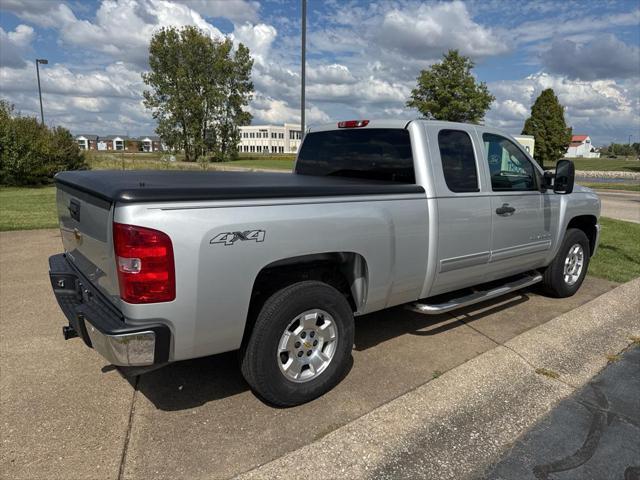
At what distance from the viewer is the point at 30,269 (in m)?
6.33

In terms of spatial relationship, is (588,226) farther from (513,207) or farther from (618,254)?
(618,254)

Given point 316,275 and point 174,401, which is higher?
point 316,275

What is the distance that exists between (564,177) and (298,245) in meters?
3.15

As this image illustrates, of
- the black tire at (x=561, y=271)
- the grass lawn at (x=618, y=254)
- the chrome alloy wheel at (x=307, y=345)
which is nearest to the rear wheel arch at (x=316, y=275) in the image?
the chrome alloy wheel at (x=307, y=345)

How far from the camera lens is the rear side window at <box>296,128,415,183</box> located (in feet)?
13.0

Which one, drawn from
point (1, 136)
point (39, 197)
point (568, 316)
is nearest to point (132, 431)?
point (568, 316)

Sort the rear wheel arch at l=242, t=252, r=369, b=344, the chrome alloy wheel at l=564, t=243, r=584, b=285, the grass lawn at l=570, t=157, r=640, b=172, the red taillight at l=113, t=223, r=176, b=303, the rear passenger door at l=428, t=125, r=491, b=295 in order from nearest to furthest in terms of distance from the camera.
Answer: the red taillight at l=113, t=223, r=176, b=303 < the rear wheel arch at l=242, t=252, r=369, b=344 < the rear passenger door at l=428, t=125, r=491, b=295 < the chrome alloy wheel at l=564, t=243, r=584, b=285 < the grass lawn at l=570, t=157, r=640, b=172

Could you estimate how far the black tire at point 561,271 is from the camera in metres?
5.38

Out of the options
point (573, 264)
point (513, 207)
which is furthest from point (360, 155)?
point (573, 264)

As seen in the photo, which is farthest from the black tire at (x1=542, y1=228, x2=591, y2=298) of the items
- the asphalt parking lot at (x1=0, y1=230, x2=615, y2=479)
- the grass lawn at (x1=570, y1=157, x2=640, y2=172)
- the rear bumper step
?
the grass lawn at (x1=570, y1=157, x2=640, y2=172)

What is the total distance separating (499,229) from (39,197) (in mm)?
14561

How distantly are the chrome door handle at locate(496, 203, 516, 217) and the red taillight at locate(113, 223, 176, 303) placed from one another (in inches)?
118

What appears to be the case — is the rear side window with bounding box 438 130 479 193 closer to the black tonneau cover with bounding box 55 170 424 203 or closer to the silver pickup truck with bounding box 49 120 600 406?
the silver pickup truck with bounding box 49 120 600 406

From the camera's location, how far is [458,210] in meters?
3.90
